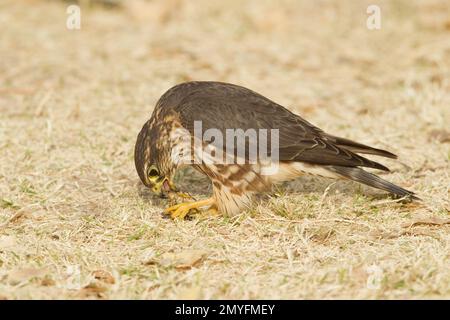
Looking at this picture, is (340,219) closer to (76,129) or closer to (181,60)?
(76,129)

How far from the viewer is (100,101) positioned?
25.6ft

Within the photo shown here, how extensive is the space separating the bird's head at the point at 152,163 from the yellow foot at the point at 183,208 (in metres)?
0.20

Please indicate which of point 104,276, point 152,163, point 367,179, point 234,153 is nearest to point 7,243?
point 104,276

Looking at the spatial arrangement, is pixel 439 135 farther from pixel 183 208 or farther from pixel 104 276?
pixel 104 276

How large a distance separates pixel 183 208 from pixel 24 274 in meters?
1.38

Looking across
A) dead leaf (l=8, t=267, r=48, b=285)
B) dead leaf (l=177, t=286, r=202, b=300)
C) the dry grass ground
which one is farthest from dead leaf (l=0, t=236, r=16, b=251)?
dead leaf (l=177, t=286, r=202, b=300)

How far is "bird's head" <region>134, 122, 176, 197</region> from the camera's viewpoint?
5.27 m

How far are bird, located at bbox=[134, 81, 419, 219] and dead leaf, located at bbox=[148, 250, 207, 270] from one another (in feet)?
A: 2.42

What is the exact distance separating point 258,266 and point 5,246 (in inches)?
64.3

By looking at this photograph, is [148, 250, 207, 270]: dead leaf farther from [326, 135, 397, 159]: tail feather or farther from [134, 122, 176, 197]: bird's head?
[326, 135, 397, 159]: tail feather

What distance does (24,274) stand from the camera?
424 cm

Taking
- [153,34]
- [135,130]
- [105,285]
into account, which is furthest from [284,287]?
[153,34]
